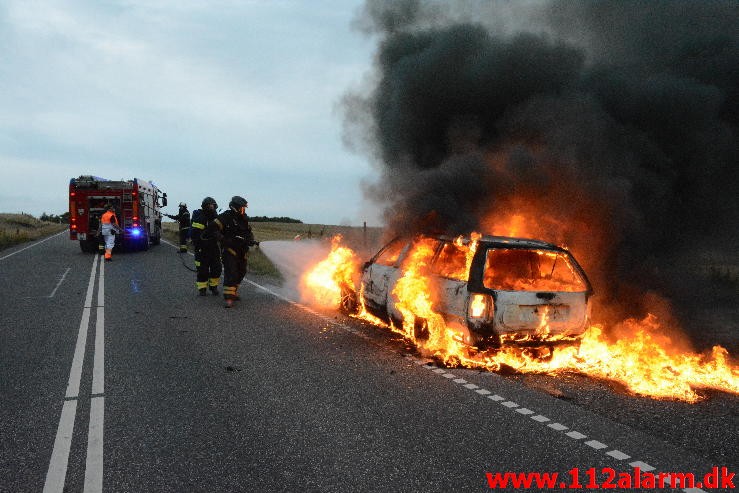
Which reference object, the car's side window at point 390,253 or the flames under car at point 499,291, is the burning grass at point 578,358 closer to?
the flames under car at point 499,291

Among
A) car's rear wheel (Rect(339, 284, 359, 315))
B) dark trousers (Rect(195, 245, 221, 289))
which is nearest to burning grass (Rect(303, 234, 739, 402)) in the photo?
car's rear wheel (Rect(339, 284, 359, 315))

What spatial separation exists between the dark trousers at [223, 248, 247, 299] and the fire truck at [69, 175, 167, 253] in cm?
1183

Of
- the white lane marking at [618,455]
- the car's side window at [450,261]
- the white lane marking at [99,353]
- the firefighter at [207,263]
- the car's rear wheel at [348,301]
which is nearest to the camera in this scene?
the white lane marking at [618,455]

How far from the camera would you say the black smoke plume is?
10445 millimetres

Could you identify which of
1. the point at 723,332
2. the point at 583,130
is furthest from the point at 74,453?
the point at 723,332

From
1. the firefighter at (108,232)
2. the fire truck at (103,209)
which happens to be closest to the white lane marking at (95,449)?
Answer: the firefighter at (108,232)

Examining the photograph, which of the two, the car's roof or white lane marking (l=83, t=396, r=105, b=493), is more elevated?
the car's roof

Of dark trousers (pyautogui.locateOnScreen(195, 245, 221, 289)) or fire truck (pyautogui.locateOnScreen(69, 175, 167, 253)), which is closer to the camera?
dark trousers (pyautogui.locateOnScreen(195, 245, 221, 289))

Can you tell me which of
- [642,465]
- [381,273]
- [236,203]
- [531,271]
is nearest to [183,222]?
[236,203]

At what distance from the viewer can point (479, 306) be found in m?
5.79

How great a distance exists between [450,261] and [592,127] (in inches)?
245

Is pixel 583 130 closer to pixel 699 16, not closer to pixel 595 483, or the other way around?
pixel 699 16

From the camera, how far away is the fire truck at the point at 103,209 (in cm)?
2053

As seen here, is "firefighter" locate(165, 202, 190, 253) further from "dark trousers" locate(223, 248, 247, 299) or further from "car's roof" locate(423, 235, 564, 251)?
"car's roof" locate(423, 235, 564, 251)
